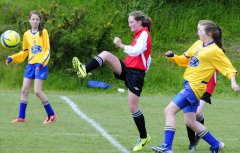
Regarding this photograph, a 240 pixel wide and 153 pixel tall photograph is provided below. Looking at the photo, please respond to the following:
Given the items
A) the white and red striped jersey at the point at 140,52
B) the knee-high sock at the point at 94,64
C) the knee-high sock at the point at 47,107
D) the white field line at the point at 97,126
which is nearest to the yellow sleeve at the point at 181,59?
the white and red striped jersey at the point at 140,52

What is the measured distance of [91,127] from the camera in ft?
30.1

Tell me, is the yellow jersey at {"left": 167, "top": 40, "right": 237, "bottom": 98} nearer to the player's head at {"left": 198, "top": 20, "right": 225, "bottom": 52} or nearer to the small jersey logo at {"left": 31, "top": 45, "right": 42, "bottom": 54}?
the player's head at {"left": 198, "top": 20, "right": 225, "bottom": 52}

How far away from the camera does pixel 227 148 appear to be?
303 inches

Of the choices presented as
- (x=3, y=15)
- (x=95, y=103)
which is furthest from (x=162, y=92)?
(x=3, y=15)

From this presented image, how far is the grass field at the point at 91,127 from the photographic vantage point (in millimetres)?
7465

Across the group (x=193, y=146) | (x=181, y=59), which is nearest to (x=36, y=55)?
(x=181, y=59)

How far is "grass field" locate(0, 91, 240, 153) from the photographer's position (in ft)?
24.5

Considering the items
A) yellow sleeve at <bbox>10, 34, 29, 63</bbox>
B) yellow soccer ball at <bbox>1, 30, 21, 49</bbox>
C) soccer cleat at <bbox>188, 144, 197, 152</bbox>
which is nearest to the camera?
soccer cleat at <bbox>188, 144, 197, 152</bbox>

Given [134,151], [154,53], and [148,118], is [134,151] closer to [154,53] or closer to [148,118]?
[148,118]

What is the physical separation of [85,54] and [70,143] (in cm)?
829

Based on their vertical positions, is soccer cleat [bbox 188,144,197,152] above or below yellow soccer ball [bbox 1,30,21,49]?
below

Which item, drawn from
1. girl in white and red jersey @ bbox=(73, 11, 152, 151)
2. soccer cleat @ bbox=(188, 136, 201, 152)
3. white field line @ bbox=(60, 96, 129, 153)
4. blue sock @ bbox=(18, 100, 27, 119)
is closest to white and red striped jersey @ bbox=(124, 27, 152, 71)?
girl in white and red jersey @ bbox=(73, 11, 152, 151)

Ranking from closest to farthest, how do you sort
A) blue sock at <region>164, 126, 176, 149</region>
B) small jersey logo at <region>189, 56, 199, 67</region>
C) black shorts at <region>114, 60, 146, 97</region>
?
1. blue sock at <region>164, 126, 176, 149</region>
2. small jersey logo at <region>189, 56, 199, 67</region>
3. black shorts at <region>114, 60, 146, 97</region>

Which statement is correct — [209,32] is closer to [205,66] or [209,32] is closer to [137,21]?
[205,66]
